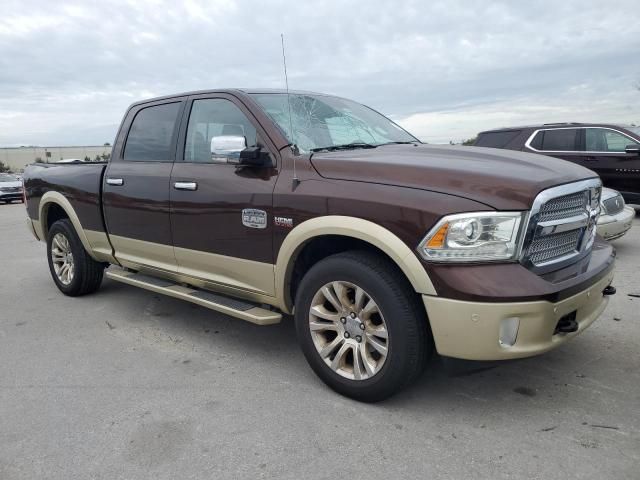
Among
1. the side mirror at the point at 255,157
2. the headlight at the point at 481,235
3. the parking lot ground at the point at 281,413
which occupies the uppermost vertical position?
the side mirror at the point at 255,157

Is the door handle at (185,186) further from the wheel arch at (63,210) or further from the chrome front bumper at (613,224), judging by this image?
the chrome front bumper at (613,224)

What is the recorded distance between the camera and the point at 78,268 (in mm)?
5449

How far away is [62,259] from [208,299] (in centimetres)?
269

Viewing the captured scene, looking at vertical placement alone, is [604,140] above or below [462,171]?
below

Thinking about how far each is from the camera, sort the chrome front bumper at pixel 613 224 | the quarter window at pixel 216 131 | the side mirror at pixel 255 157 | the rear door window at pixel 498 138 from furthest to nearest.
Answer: the rear door window at pixel 498 138 → the chrome front bumper at pixel 613 224 → the quarter window at pixel 216 131 → the side mirror at pixel 255 157

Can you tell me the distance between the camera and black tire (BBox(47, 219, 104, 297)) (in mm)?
5434

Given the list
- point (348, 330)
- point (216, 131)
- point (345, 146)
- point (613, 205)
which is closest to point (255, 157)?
point (345, 146)

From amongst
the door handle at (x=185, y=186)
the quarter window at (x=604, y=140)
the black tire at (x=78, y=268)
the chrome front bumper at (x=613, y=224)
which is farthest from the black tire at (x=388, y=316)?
the quarter window at (x=604, y=140)

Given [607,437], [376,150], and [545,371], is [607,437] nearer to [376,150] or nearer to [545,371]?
[545,371]

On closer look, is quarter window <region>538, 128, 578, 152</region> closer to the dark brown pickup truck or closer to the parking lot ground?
the parking lot ground

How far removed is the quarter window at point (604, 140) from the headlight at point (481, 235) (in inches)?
327

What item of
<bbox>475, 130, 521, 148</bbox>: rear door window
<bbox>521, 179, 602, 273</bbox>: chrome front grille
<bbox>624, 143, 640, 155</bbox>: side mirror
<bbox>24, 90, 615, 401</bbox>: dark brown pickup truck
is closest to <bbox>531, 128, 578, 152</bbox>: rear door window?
<bbox>475, 130, 521, 148</bbox>: rear door window

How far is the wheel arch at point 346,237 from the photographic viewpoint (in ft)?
8.93

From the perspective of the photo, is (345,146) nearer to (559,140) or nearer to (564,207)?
(564,207)
